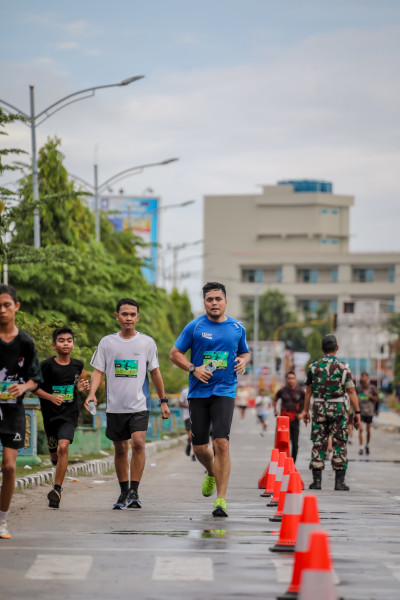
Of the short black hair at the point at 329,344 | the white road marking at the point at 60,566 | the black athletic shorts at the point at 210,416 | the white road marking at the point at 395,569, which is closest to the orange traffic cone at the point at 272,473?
the short black hair at the point at 329,344

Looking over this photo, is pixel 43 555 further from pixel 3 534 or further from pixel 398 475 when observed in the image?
pixel 398 475

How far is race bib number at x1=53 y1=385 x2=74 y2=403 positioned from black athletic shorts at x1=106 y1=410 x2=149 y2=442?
44 centimetres

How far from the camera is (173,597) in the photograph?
23.5ft

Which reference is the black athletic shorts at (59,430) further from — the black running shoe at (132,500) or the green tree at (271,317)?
the green tree at (271,317)

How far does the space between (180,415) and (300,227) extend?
387 feet

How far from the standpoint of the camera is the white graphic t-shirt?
40.7 feet

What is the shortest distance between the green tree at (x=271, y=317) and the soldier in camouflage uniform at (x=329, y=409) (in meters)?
126

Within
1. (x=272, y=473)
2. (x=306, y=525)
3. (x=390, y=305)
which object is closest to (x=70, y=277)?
(x=272, y=473)

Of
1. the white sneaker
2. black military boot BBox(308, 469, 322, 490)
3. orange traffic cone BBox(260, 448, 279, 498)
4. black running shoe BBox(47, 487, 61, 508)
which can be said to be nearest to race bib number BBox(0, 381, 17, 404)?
the white sneaker

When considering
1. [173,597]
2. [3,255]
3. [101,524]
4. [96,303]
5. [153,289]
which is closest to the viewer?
[173,597]

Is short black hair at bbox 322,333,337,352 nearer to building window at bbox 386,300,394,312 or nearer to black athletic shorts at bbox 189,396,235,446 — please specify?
black athletic shorts at bbox 189,396,235,446

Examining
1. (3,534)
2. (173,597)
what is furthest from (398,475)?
(173,597)

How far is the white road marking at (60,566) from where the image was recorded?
7875 mm

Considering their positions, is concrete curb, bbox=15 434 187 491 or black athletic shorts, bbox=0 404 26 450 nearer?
black athletic shorts, bbox=0 404 26 450
